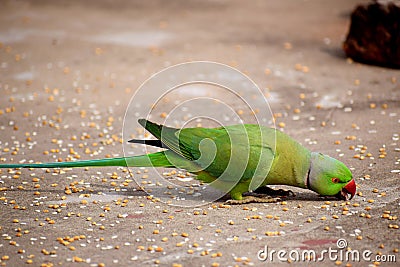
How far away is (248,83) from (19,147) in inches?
114

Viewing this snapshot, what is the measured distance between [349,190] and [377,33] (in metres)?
3.98

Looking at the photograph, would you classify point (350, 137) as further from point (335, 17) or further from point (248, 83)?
point (335, 17)

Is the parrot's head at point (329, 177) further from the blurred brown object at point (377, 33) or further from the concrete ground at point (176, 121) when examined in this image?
the blurred brown object at point (377, 33)

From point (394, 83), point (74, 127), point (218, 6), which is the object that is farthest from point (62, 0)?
point (394, 83)

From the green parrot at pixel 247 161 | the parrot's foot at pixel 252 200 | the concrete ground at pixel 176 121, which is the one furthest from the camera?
the parrot's foot at pixel 252 200

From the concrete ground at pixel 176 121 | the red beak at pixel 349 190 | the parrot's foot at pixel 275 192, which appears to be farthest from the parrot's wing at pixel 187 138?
the red beak at pixel 349 190

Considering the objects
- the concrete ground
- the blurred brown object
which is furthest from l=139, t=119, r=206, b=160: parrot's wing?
the blurred brown object

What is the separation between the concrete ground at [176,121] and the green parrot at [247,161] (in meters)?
0.20

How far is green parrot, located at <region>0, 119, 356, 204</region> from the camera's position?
13.4ft

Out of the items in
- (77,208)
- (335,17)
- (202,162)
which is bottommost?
(77,208)

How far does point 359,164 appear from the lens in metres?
5.08

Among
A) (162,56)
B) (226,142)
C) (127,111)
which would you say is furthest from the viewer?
(162,56)

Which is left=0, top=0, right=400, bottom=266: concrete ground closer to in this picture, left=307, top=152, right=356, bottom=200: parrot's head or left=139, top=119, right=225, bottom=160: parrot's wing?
left=307, top=152, right=356, bottom=200: parrot's head

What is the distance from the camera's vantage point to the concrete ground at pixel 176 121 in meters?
3.76
